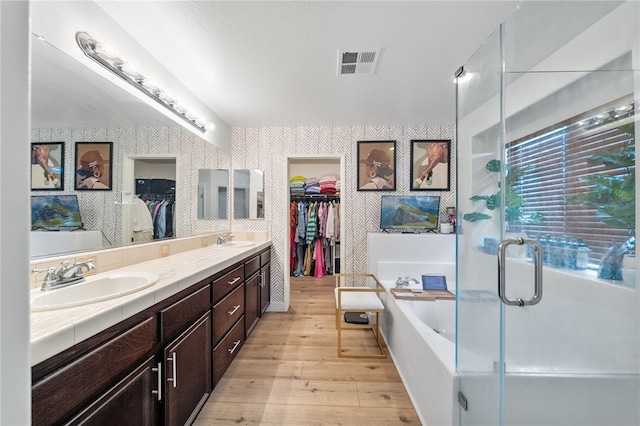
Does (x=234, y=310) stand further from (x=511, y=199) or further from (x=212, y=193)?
(x=511, y=199)

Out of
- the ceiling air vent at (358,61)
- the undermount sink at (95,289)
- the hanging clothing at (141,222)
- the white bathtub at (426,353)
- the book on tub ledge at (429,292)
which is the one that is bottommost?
the white bathtub at (426,353)

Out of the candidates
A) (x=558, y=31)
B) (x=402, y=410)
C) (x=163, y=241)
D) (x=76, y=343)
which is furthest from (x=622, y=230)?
(x=163, y=241)

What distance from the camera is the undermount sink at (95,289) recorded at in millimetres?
948

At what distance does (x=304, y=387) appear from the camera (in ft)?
5.49

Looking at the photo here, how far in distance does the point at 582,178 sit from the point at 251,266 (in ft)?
7.62

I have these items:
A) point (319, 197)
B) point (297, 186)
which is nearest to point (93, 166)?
point (297, 186)

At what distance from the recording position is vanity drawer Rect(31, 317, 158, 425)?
64cm

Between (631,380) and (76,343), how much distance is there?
2.11 meters

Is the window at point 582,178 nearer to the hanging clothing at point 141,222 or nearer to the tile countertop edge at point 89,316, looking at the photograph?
the tile countertop edge at point 89,316

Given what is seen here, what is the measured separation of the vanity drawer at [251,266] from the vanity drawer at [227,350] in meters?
0.40

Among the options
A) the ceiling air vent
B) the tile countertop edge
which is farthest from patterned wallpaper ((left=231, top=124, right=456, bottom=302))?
the tile countertop edge

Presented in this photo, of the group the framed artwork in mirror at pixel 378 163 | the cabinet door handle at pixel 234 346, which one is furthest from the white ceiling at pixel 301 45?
the cabinet door handle at pixel 234 346

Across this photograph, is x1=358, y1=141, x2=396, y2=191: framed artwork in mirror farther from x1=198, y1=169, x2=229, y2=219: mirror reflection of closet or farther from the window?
the window

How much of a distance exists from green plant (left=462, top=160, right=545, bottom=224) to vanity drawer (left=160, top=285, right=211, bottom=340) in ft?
5.14
